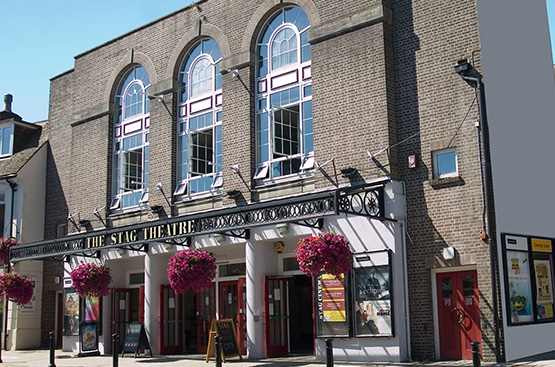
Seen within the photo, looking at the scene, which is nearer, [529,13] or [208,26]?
[529,13]

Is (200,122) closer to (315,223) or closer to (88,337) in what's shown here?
(315,223)

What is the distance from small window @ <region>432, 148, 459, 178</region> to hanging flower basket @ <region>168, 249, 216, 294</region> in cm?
698

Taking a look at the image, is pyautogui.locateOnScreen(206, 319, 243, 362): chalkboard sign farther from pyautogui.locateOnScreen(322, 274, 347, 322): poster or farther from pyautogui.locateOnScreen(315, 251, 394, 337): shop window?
pyautogui.locateOnScreen(322, 274, 347, 322): poster

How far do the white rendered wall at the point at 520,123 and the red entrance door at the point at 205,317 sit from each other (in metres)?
9.93

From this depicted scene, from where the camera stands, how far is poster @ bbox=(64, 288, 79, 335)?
24.6 metres

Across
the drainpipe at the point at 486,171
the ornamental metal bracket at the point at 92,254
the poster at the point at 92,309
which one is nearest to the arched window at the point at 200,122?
the ornamental metal bracket at the point at 92,254

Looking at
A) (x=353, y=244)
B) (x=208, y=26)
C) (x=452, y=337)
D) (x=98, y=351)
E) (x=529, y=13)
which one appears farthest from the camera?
(x=98, y=351)

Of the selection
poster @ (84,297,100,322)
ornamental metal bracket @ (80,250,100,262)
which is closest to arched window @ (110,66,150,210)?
ornamental metal bracket @ (80,250,100,262)

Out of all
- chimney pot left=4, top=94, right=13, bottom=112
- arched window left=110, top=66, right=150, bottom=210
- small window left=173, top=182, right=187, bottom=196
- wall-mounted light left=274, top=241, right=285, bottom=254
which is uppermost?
chimney pot left=4, top=94, right=13, bottom=112

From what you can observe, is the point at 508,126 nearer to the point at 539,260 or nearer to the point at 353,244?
the point at 539,260

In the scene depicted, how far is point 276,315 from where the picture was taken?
1980 centimetres

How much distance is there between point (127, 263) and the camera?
977 inches

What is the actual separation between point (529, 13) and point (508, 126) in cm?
423

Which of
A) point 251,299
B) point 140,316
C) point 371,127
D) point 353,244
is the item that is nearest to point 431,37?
point 371,127
